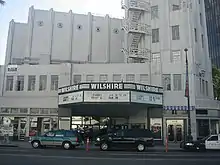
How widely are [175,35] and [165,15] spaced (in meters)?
→ 3.10

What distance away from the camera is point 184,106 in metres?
Answer: 32.2

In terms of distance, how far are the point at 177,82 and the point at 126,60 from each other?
369 inches

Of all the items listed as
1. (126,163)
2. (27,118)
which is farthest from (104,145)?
(27,118)

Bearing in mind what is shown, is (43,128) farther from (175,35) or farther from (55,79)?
(175,35)

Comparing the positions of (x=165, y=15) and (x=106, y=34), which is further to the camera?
(x=106, y=34)

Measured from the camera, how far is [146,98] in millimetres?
30156

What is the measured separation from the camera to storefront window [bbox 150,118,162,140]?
32.5 metres

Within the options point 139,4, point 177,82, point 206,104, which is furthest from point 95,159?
point 139,4

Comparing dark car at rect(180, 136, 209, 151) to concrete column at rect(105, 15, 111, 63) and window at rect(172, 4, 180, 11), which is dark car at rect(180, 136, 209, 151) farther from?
concrete column at rect(105, 15, 111, 63)

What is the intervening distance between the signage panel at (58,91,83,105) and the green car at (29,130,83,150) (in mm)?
5464

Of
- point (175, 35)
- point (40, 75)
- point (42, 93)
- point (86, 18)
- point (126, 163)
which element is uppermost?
point (86, 18)

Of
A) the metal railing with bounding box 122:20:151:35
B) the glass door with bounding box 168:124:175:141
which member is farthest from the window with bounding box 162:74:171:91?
the metal railing with bounding box 122:20:151:35

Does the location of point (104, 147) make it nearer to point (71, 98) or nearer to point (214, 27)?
point (71, 98)

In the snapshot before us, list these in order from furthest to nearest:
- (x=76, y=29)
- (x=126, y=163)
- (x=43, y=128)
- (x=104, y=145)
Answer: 1. (x=76, y=29)
2. (x=43, y=128)
3. (x=104, y=145)
4. (x=126, y=163)
